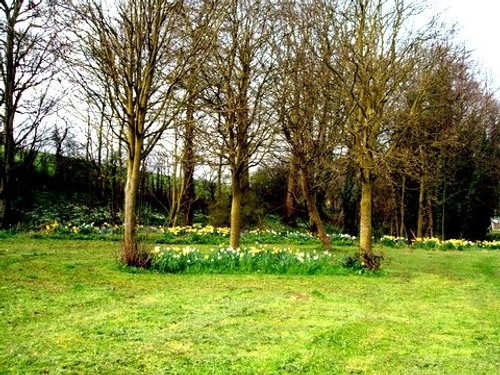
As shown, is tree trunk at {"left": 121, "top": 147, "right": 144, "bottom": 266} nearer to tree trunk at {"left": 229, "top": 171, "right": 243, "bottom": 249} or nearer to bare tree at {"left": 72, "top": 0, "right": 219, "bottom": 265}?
bare tree at {"left": 72, "top": 0, "right": 219, "bottom": 265}

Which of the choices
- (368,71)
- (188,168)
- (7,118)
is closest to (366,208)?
→ (368,71)

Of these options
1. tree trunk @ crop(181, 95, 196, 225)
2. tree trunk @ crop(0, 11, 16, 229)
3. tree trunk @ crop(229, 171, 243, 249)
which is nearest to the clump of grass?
tree trunk @ crop(229, 171, 243, 249)

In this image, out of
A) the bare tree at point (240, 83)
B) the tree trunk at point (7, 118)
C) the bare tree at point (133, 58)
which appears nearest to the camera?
the bare tree at point (133, 58)

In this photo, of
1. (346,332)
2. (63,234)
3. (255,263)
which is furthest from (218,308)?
(63,234)

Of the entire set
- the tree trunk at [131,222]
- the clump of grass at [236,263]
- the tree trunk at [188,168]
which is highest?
the tree trunk at [188,168]

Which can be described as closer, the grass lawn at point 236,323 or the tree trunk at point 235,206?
the grass lawn at point 236,323

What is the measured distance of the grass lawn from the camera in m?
4.50

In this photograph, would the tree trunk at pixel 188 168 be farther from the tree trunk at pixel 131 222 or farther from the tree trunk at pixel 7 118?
the tree trunk at pixel 7 118

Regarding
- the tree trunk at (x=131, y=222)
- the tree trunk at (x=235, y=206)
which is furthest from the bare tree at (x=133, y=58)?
the tree trunk at (x=235, y=206)

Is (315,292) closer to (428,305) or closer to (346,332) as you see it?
(428,305)

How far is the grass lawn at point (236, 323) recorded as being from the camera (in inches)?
177

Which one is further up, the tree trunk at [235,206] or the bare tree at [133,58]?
the bare tree at [133,58]

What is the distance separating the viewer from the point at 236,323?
586cm

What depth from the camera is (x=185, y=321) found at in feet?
19.2
